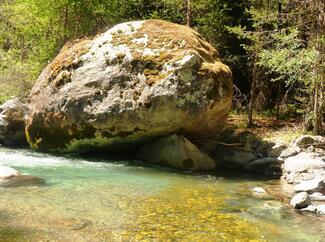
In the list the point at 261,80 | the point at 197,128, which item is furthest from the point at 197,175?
the point at 261,80

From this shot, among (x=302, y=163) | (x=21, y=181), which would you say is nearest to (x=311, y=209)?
(x=302, y=163)

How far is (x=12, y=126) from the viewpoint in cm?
1597

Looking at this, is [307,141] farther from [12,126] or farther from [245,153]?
[12,126]

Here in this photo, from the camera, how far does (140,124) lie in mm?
12961

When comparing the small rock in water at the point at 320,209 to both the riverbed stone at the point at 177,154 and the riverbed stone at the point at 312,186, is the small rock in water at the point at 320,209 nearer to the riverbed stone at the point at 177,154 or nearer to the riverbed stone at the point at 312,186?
the riverbed stone at the point at 312,186

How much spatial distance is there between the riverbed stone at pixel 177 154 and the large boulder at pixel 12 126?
514cm

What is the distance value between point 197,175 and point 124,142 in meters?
2.95

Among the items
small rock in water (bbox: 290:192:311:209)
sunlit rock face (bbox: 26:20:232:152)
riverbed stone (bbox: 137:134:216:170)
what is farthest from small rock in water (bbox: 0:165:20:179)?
small rock in water (bbox: 290:192:311:209)

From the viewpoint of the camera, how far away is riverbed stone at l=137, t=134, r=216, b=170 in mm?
13000

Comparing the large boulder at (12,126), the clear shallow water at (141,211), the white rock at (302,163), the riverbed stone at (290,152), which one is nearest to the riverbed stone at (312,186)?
the clear shallow water at (141,211)

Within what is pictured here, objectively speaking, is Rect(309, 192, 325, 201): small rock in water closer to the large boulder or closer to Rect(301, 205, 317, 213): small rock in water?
Rect(301, 205, 317, 213): small rock in water

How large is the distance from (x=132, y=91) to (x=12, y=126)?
5.44 metres

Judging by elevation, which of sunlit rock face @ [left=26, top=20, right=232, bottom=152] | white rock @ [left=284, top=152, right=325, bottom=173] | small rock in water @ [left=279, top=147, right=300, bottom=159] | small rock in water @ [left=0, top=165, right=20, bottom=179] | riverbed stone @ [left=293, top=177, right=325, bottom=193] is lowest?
riverbed stone @ [left=293, top=177, right=325, bottom=193]

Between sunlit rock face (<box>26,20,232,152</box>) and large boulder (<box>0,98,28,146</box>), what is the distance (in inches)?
61.9
